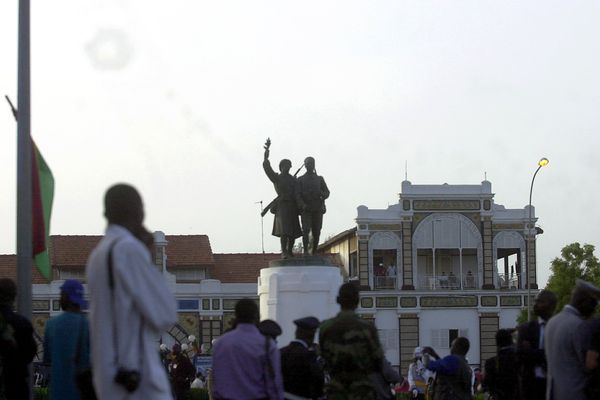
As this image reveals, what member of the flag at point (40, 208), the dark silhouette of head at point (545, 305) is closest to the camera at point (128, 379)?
the dark silhouette of head at point (545, 305)

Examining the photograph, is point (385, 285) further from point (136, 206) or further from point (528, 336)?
point (136, 206)

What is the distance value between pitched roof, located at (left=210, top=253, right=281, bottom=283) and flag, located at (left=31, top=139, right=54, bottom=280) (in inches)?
2154

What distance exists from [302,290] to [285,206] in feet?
5.88

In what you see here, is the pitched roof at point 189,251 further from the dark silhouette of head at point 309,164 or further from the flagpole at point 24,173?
the flagpole at point 24,173

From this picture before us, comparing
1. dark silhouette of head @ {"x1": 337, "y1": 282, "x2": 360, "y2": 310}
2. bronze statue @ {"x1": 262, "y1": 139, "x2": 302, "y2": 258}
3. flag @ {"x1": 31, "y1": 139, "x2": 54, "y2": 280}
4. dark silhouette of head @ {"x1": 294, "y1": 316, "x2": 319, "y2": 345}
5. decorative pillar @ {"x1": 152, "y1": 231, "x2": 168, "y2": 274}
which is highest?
decorative pillar @ {"x1": 152, "y1": 231, "x2": 168, "y2": 274}

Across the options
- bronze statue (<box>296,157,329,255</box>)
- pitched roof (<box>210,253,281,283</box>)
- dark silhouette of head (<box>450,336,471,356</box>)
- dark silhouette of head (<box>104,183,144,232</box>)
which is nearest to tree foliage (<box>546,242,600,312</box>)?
pitched roof (<box>210,253,281,283</box>)

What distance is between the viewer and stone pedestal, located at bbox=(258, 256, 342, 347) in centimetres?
2497

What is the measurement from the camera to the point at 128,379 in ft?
22.8

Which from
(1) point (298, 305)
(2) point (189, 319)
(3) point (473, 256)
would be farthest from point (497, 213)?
(1) point (298, 305)

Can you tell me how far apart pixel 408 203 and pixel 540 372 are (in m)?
56.0

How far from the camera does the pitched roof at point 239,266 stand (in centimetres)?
7138

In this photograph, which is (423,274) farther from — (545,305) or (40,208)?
(545,305)

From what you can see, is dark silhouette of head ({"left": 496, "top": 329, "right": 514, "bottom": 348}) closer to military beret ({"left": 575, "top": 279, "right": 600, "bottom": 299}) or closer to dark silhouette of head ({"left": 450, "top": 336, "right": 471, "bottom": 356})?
dark silhouette of head ({"left": 450, "top": 336, "right": 471, "bottom": 356})

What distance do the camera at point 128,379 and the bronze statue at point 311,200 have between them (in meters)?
18.8
